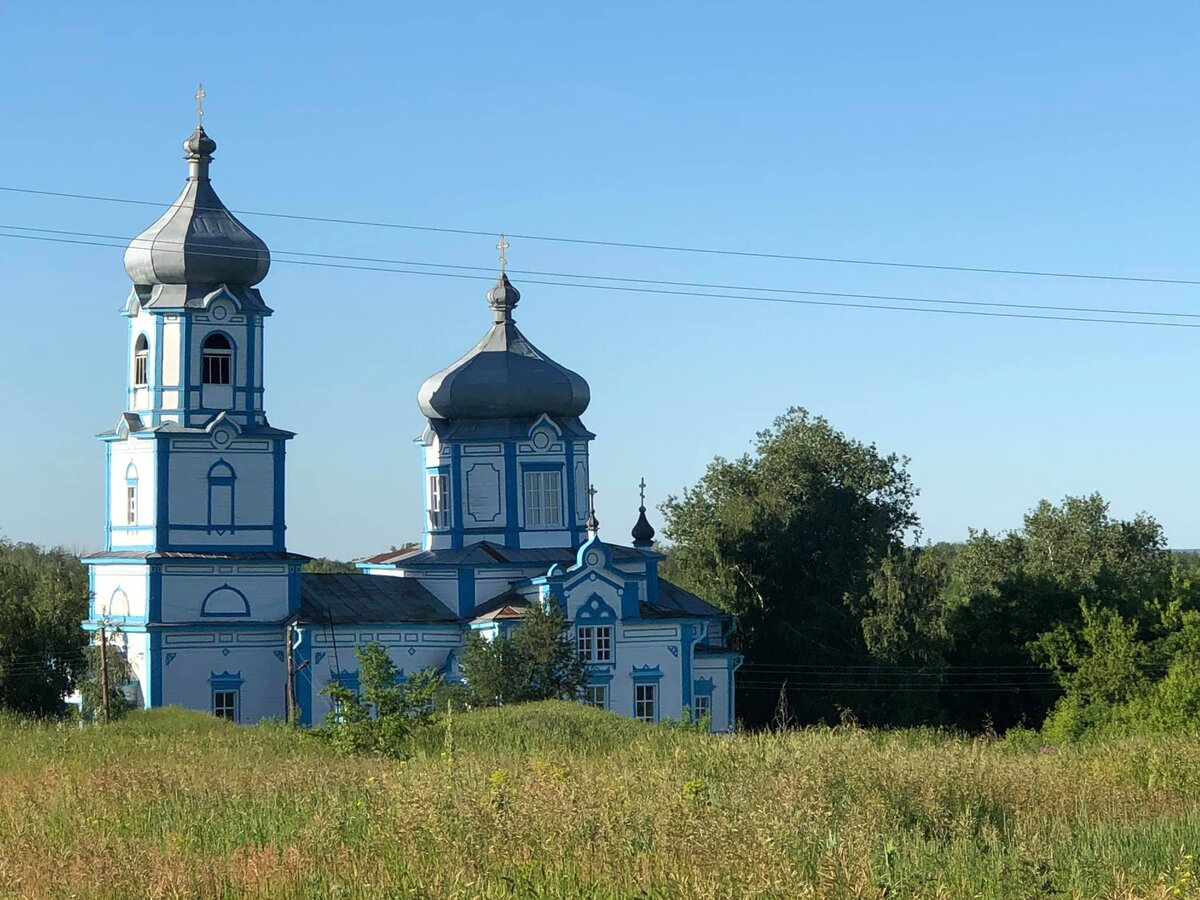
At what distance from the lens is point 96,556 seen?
36.4 m

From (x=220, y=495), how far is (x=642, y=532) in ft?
34.5

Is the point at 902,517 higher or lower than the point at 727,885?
higher

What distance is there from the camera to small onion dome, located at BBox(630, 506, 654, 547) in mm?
42375

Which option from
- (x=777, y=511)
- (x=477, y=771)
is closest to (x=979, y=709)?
(x=777, y=511)

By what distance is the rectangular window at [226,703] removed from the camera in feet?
116

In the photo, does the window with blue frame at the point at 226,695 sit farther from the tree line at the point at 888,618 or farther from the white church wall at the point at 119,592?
the tree line at the point at 888,618

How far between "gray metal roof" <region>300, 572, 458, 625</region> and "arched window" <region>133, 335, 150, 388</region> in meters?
5.10

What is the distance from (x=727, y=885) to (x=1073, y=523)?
5222 cm

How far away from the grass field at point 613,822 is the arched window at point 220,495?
17.8 meters

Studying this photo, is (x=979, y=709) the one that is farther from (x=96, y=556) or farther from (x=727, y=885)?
(x=727, y=885)

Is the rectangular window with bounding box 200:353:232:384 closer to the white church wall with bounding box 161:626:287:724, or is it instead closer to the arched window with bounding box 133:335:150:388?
the arched window with bounding box 133:335:150:388

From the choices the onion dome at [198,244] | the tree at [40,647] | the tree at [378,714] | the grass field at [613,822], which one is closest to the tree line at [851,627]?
the tree at [40,647]

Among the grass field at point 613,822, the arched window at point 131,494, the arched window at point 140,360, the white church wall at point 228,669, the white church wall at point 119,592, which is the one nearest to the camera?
the grass field at point 613,822

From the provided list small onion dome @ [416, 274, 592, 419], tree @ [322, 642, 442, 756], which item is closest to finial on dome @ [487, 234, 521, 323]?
small onion dome @ [416, 274, 592, 419]
